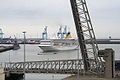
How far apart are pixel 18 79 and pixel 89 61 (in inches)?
467

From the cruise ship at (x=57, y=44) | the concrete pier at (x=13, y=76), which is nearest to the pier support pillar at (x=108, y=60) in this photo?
the concrete pier at (x=13, y=76)

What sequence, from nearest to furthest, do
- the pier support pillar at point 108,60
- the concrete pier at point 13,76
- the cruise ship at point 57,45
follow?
the pier support pillar at point 108,60
the concrete pier at point 13,76
the cruise ship at point 57,45

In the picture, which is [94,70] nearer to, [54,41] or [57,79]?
[57,79]

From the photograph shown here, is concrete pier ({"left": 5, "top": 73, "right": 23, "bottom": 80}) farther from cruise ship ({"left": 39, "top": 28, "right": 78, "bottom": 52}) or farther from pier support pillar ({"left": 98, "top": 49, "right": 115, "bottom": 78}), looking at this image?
cruise ship ({"left": 39, "top": 28, "right": 78, "bottom": 52})

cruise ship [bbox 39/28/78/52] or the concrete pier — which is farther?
cruise ship [bbox 39/28/78/52]

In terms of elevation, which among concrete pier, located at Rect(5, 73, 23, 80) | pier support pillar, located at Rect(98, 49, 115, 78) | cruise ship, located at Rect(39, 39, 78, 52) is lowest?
concrete pier, located at Rect(5, 73, 23, 80)

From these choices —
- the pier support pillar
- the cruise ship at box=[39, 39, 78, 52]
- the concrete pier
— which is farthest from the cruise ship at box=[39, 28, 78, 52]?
the pier support pillar

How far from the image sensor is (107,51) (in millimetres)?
20250

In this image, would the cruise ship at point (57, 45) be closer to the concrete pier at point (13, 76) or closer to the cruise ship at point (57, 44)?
the cruise ship at point (57, 44)

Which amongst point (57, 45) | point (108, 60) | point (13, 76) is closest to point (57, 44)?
point (57, 45)

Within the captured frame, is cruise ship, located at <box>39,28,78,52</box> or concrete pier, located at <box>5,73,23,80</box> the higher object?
cruise ship, located at <box>39,28,78,52</box>

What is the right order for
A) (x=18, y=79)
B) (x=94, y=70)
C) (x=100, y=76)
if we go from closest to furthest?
(x=100, y=76) → (x=94, y=70) → (x=18, y=79)

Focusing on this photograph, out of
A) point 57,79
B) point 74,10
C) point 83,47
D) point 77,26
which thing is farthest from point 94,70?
point 57,79

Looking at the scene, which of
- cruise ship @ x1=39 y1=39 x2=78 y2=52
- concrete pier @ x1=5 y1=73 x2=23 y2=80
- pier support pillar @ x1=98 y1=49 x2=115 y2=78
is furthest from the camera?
cruise ship @ x1=39 y1=39 x2=78 y2=52
